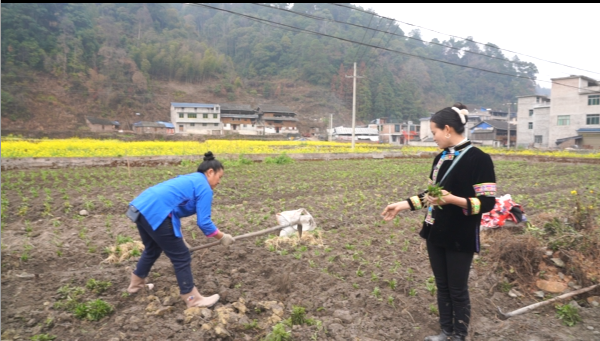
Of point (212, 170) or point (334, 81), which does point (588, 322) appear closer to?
point (212, 170)

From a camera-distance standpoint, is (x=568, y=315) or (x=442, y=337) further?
(x=568, y=315)

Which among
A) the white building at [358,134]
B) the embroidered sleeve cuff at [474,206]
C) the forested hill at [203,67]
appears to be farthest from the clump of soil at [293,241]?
the white building at [358,134]

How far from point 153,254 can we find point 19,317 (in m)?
1.24

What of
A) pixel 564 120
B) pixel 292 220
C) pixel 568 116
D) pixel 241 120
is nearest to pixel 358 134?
pixel 241 120

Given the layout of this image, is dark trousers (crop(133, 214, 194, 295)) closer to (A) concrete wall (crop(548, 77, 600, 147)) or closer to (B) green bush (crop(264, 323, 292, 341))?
(B) green bush (crop(264, 323, 292, 341))

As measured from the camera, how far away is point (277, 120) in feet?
174

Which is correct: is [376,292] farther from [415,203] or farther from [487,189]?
[487,189]

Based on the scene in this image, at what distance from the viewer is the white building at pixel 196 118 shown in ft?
162

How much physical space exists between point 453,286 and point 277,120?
5127 cm

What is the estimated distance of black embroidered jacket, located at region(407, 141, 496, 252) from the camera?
2541mm

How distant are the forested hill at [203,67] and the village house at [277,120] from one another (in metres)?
10.2

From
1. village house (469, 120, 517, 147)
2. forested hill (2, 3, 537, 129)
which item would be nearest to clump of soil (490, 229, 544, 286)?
forested hill (2, 3, 537, 129)

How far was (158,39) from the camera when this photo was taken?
69.2 metres

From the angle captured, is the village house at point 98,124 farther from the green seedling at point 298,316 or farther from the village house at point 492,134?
the village house at point 492,134
